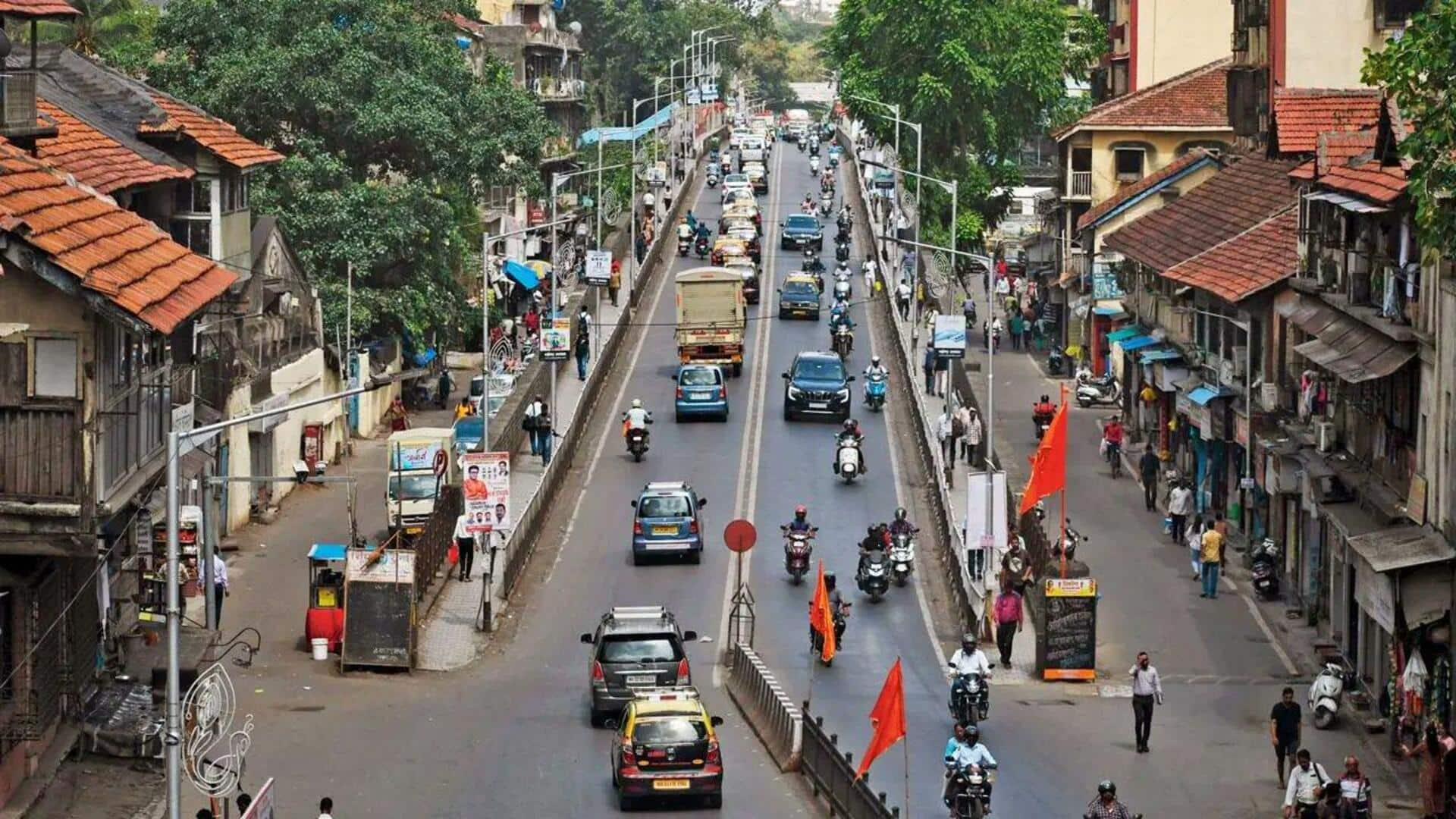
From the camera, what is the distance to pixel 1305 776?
3247 centimetres

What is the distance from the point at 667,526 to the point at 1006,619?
1025 cm

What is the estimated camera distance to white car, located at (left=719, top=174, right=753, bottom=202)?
409ft

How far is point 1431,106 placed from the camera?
30578mm

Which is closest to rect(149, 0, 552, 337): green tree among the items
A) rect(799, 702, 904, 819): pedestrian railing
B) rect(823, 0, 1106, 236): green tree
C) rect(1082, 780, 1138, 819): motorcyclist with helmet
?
rect(823, 0, 1106, 236): green tree

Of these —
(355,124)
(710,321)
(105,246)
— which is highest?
(355,124)

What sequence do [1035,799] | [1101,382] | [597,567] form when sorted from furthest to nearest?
[1101,382] < [597,567] < [1035,799]

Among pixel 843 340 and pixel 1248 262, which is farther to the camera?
pixel 843 340

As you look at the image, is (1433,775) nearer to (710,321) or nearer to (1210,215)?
(1210,215)

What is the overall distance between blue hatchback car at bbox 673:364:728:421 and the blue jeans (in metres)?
21.0

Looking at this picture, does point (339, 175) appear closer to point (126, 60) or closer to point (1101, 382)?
point (126, 60)

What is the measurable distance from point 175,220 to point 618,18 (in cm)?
11680

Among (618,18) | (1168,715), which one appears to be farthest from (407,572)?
(618,18)

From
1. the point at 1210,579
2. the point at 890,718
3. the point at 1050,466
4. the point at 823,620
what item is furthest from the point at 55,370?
the point at 1210,579

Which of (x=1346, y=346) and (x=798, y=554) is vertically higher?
(x=1346, y=346)
